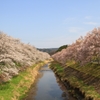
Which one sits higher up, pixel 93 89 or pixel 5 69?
pixel 5 69

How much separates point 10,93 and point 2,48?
783 centimetres

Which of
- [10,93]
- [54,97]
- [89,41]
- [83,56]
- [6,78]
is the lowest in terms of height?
[54,97]

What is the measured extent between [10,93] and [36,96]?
231 inches

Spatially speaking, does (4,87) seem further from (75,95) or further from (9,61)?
(75,95)

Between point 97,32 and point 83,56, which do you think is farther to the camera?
point 83,56

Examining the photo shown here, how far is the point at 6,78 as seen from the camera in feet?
93.3

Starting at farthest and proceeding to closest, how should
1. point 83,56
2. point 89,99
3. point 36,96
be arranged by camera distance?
point 83,56 → point 36,96 → point 89,99

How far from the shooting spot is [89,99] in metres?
27.0

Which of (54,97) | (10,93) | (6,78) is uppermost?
(6,78)

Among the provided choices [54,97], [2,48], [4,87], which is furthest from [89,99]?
[2,48]

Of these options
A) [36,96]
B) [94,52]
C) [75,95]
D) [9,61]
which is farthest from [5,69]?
[94,52]

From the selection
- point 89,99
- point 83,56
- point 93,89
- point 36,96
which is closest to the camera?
point 89,99

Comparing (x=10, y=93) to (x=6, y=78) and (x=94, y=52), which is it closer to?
(x=6, y=78)

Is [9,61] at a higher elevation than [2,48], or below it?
below
